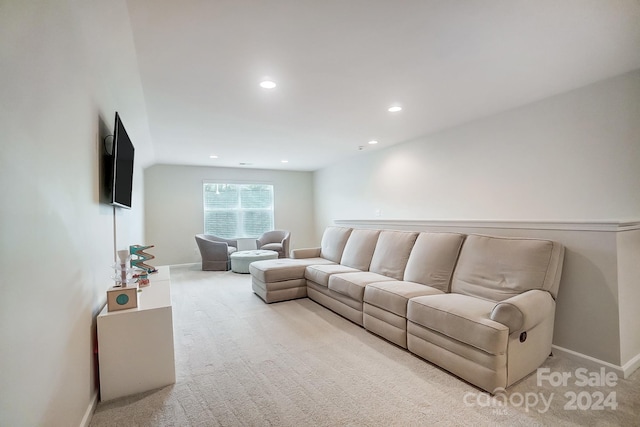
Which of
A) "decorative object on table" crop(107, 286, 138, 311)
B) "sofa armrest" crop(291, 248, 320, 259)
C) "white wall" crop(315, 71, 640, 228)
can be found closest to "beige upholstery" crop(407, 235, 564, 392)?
"white wall" crop(315, 71, 640, 228)

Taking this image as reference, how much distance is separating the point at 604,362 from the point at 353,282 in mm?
2079

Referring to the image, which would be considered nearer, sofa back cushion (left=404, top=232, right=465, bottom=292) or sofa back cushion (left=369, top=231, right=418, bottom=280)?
sofa back cushion (left=404, top=232, right=465, bottom=292)

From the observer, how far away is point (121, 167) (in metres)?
2.53

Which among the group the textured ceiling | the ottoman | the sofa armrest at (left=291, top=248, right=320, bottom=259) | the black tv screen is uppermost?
the textured ceiling

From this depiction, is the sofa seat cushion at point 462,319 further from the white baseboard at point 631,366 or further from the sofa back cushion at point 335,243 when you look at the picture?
the sofa back cushion at point 335,243

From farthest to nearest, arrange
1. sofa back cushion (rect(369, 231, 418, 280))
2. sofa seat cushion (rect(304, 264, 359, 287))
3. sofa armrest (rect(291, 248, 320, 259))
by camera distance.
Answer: sofa armrest (rect(291, 248, 320, 259)) < sofa seat cushion (rect(304, 264, 359, 287)) < sofa back cushion (rect(369, 231, 418, 280))

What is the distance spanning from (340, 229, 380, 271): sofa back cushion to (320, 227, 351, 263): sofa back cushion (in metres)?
0.20

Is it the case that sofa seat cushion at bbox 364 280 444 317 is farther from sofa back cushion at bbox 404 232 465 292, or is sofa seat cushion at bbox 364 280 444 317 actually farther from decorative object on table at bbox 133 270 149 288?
decorative object on table at bbox 133 270 149 288

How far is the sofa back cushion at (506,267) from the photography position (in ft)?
7.80

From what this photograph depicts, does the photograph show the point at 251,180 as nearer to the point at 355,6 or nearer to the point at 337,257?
the point at 337,257

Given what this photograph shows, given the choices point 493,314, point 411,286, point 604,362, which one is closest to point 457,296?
point 411,286

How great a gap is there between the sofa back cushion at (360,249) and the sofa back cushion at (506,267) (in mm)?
1279

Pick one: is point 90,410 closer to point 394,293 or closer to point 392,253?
point 394,293

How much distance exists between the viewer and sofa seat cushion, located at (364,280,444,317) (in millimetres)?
2654
